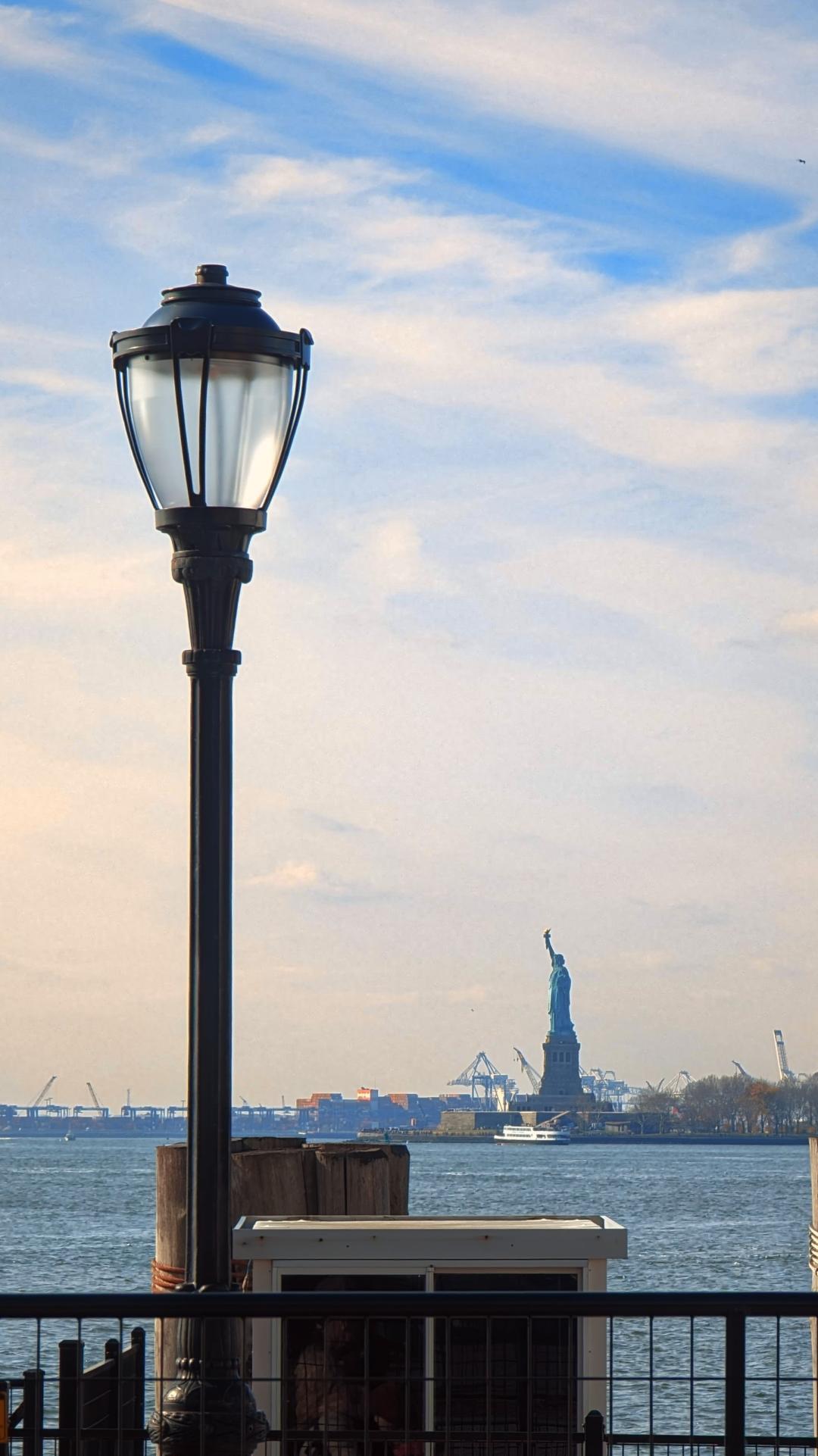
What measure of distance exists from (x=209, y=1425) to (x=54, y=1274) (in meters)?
61.9

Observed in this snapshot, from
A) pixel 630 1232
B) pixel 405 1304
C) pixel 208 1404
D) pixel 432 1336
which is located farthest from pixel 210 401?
pixel 630 1232

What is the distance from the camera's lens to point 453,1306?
5738 mm

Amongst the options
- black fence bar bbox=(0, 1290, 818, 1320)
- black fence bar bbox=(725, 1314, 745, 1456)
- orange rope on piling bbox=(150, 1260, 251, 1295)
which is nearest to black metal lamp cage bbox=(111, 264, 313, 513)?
black fence bar bbox=(0, 1290, 818, 1320)

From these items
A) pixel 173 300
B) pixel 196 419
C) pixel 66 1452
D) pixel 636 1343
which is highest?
pixel 173 300

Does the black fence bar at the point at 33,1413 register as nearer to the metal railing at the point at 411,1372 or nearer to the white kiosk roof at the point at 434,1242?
the metal railing at the point at 411,1372

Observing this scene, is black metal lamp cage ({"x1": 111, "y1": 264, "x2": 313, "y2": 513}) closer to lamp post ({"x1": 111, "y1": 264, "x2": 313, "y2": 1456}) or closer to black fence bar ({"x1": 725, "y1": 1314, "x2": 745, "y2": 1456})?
lamp post ({"x1": 111, "y1": 264, "x2": 313, "y2": 1456})

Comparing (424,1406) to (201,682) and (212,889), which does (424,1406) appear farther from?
(201,682)

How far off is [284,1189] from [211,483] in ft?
15.3

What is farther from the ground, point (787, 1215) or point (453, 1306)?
point (453, 1306)

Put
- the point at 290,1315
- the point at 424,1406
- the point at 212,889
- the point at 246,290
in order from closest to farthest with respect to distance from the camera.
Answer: the point at 290,1315, the point at 212,889, the point at 246,290, the point at 424,1406

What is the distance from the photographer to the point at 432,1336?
7.35 meters

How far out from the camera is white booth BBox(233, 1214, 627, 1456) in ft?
24.2

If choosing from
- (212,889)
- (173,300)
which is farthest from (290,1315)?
(173,300)

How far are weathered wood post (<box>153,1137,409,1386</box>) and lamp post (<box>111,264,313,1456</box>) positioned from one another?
140 inches
